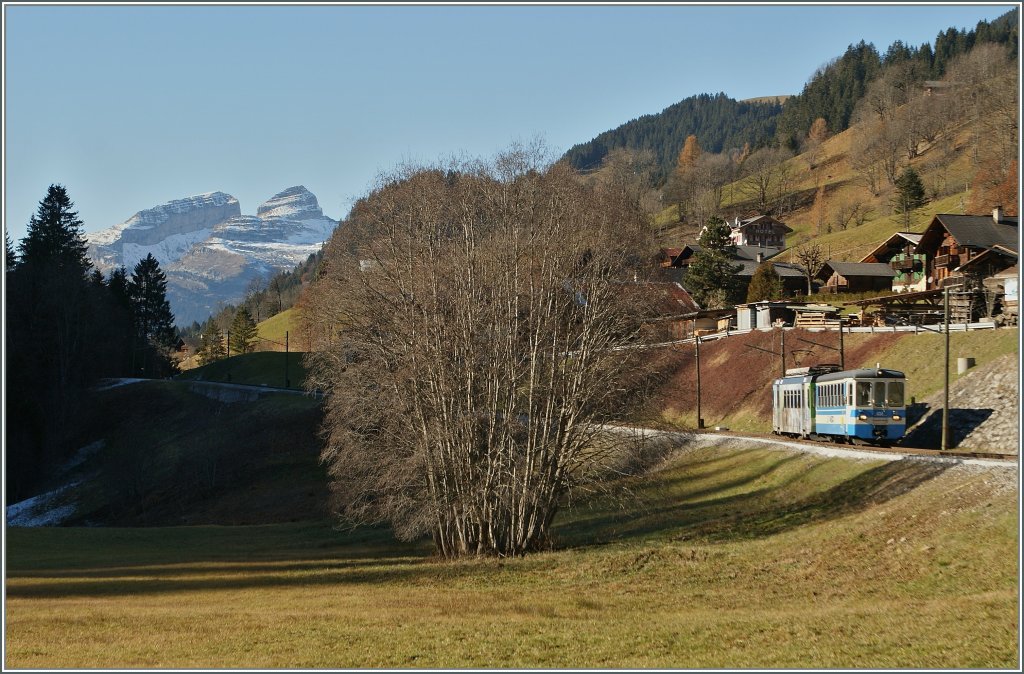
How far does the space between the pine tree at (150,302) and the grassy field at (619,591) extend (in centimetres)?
8811

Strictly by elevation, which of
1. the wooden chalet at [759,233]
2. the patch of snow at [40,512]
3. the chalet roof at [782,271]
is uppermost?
the wooden chalet at [759,233]

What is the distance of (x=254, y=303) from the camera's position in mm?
195625

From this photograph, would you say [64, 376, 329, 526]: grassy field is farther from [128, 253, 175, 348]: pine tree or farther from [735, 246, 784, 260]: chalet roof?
[735, 246, 784, 260]: chalet roof

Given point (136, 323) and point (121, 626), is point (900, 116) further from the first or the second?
point (121, 626)

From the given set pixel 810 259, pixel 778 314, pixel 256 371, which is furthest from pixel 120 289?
pixel 810 259

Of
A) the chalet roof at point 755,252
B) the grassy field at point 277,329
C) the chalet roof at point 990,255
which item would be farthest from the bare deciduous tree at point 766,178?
the chalet roof at point 990,255

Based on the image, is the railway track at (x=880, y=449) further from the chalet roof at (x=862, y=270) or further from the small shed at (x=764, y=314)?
the chalet roof at (x=862, y=270)

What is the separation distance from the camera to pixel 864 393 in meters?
40.6

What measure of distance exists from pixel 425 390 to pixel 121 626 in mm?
12988

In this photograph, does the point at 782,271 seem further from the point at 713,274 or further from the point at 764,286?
the point at 764,286

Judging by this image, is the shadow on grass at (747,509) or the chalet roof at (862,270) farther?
the chalet roof at (862,270)

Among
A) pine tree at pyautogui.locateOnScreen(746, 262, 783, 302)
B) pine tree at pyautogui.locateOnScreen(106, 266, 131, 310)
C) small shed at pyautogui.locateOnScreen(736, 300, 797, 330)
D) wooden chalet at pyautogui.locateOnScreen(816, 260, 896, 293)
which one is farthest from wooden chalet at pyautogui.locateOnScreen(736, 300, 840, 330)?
pine tree at pyautogui.locateOnScreen(106, 266, 131, 310)

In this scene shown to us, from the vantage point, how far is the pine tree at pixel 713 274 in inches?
3649

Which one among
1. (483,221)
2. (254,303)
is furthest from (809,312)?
(254,303)
